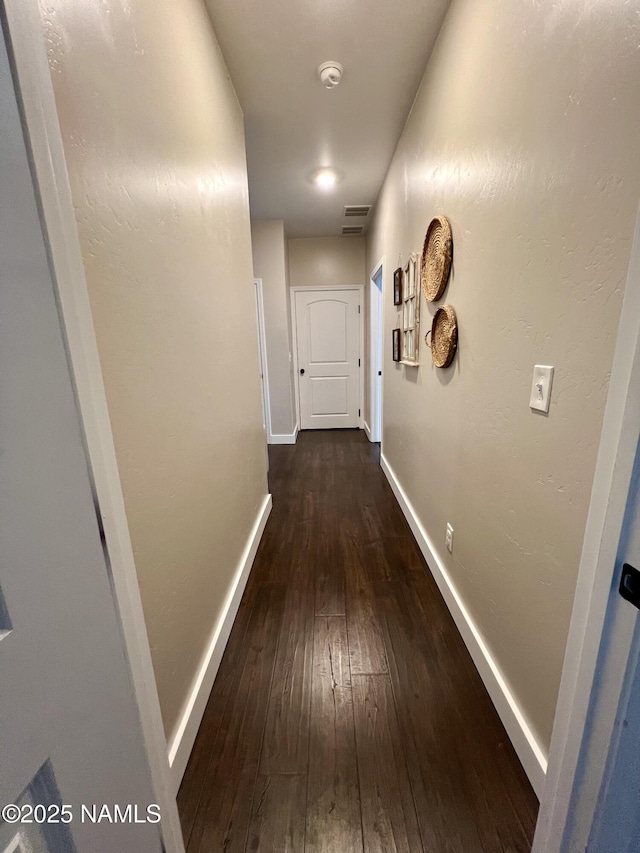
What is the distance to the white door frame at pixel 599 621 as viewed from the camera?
51cm

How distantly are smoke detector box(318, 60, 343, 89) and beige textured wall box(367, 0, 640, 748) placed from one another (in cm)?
48

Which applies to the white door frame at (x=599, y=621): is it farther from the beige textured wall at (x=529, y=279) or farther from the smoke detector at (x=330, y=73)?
the smoke detector at (x=330, y=73)

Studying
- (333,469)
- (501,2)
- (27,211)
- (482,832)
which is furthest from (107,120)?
(333,469)

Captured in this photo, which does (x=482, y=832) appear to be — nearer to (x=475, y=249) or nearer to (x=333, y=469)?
(x=475, y=249)

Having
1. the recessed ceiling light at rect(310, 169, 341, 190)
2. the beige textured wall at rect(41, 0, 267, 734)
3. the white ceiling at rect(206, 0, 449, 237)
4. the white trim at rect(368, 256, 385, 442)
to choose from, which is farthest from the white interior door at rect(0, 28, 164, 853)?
the white trim at rect(368, 256, 385, 442)

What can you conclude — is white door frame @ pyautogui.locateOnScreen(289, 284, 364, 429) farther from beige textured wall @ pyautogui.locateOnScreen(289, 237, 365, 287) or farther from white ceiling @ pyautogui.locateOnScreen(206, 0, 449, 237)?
white ceiling @ pyautogui.locateOnScreen(206, 0, 449, 237)

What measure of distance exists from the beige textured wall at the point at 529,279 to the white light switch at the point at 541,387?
27mm

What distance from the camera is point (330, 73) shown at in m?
1.71

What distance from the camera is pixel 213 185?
1.47m

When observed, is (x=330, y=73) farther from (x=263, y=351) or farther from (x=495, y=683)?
(x=495, y=683)

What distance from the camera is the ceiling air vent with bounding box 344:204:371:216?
3.43m

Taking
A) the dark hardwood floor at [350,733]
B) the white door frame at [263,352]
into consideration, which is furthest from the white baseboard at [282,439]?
the dark hardwood floor at [350,733]

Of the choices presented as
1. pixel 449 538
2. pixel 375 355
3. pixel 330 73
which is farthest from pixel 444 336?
pixel 375 355

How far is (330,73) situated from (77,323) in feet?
6.85
